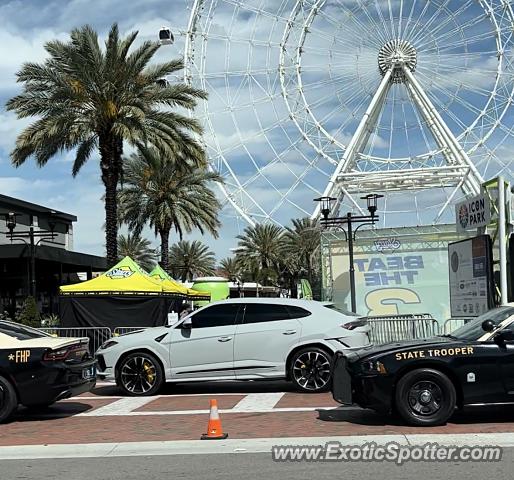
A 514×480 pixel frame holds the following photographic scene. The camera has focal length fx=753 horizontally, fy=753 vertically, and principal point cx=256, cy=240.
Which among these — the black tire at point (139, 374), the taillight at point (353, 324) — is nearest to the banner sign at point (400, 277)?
the taillight at point (353, 324)

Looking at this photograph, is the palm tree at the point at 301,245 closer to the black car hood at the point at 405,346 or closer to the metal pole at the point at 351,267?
the metal pole at the point at 351,267

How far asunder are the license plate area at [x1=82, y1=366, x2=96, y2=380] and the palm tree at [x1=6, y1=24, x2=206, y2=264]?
1429 cm

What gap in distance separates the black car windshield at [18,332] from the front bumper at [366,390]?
4597 mm

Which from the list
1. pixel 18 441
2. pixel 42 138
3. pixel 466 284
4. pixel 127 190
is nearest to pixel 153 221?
pixel 127 190

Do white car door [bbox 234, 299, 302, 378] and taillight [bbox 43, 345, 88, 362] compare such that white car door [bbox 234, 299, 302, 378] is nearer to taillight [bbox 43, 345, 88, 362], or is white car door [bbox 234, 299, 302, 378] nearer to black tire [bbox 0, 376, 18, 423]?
taillight [bbox 43, 345, 88, 362]

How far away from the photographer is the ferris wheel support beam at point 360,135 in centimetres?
3788

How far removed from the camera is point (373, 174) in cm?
3850

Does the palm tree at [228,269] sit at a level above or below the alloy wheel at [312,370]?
above

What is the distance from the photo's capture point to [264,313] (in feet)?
43.1

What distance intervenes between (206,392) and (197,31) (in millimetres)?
30531

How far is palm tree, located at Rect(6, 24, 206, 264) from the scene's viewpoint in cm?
2472

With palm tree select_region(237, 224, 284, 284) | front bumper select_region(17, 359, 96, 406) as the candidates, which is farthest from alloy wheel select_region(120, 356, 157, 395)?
palm tree select_region(237, 224, 284, 284)

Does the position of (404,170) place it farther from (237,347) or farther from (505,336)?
(505,336)

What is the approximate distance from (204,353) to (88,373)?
2405 millimetres
